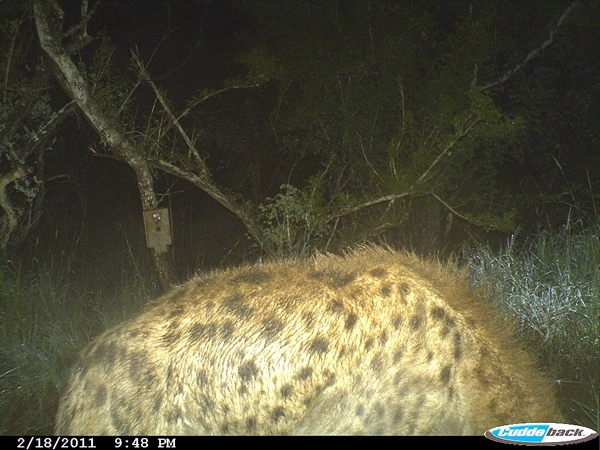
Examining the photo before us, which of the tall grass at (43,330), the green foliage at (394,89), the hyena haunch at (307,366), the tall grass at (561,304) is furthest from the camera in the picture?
the green foliage at (394,89)

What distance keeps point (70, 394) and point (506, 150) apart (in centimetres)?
732

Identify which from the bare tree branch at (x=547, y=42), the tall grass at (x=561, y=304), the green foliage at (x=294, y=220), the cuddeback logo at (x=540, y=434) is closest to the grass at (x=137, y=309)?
the tall grass at (x=561, y=304)

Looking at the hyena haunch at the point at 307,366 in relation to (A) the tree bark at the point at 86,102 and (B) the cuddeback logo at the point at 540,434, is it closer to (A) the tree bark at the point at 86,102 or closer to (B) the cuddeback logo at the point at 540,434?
(B) the cuddeback logo at the point at 540,434

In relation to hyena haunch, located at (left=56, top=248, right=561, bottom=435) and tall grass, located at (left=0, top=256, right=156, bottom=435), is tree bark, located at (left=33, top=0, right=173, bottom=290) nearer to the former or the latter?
tall grass, located at (left=0, top=256, right=156, bottom=435)

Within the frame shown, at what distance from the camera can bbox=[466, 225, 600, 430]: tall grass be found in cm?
316

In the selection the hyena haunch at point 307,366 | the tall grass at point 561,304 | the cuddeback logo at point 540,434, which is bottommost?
the tall grass at point 561,304

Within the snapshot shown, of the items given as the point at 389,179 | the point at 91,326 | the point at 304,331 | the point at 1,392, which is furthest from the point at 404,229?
the point at 304,331

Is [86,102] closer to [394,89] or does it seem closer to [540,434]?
[394,89]

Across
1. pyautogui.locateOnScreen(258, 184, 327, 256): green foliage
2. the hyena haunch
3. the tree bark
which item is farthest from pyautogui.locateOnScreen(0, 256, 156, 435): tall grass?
the hyena haunch

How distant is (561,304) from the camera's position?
3.88m

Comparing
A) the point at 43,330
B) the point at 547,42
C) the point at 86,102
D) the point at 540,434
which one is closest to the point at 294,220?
the point at 86,102

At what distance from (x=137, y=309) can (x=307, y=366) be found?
268 centimetres

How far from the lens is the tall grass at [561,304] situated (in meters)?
3.16

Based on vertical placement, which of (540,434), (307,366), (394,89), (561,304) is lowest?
(561,304)
